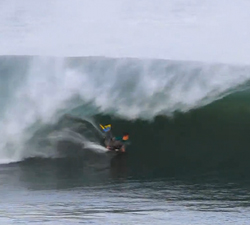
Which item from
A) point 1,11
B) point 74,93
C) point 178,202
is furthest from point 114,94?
point 178,202

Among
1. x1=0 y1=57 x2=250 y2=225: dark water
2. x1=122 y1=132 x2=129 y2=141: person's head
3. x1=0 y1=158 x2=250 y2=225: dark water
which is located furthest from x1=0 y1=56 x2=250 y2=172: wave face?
x1=0 y1=158 x2=250 y2=225: dark water

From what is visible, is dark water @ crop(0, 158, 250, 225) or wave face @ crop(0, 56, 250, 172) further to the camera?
wave face @ crop(0, 56, 250, 172)

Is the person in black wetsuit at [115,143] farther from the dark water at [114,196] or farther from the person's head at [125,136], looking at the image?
the dark water at [114,196]

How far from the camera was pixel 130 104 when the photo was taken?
58.6ft

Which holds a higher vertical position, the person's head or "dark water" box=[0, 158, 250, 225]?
the person's head

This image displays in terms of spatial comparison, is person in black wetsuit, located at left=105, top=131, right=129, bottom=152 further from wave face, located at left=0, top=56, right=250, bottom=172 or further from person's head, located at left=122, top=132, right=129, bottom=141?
wave face, located at left=0, top=56, right=250, bottom=172

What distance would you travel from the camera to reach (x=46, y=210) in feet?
40.4

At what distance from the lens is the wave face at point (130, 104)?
16.4 metres

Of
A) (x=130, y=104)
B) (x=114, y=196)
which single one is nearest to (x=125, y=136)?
(x=130, y=104)

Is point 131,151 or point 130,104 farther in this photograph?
point 130,104

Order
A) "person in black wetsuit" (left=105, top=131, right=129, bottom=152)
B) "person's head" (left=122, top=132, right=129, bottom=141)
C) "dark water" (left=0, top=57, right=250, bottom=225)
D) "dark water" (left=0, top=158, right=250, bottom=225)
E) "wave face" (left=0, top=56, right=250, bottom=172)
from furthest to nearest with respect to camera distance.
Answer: "wave face" (left=0, top=56, right=250, bottom=172)
"person's head" (left=122, top=132, right=129, bottom=141)
"person in black wetsuit" (left=105, top=131, right=129, bottom=152)
"dark water" (left=0, top=57, right=250, bottom=225)
"dark water" (left=0, top=158, right=250, bottom=225)

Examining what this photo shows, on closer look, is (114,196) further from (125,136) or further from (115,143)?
(125,136)

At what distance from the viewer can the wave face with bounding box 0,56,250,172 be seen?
1638cm

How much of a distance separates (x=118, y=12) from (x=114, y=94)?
10.1ft
